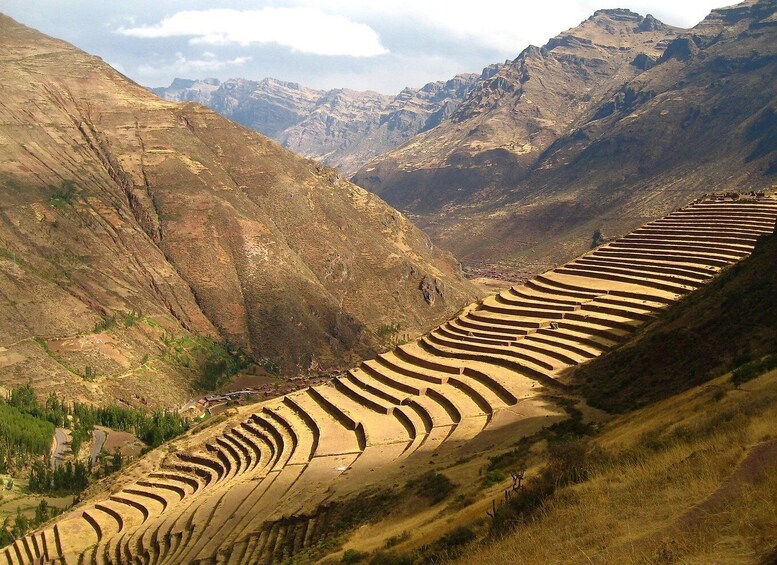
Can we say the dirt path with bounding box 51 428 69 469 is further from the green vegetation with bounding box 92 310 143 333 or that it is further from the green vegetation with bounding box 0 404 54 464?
the green vegetation with bounding box 92 310 143 333

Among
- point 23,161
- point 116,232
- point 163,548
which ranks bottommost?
point 163,548

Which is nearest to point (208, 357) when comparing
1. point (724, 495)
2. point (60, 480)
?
point (60, 480)

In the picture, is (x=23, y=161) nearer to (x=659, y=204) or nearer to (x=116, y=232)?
(x=116, y=232)

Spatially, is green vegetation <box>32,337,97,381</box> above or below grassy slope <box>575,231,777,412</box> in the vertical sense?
above

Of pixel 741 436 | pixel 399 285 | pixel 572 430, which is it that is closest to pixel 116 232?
pixel 399 285

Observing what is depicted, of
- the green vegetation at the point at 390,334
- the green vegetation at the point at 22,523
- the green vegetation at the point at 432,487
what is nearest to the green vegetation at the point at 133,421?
the green vegetation at the point at 22,523

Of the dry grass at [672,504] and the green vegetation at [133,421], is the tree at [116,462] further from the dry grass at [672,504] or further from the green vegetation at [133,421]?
the dry grass at [672,504]

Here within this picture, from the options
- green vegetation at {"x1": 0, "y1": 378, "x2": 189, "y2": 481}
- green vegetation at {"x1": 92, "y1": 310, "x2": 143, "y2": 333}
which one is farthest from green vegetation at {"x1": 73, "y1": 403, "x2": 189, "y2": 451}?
green vegetation at {"x1": 92, "y1": 310, "x2": 143, "y2": 333}
